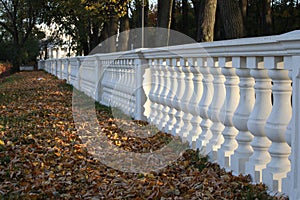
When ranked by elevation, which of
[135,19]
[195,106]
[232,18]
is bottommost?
[195,106]

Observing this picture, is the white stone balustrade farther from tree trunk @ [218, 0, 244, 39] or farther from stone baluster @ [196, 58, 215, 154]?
tree trunk @ [218, 0, 244, 39]

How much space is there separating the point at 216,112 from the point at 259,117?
1103 mm

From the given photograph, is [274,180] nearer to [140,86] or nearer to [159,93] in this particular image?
[159,93]

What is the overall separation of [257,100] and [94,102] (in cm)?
924

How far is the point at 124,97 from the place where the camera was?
405 inches

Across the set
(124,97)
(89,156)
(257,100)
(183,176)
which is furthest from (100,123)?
(257,100)

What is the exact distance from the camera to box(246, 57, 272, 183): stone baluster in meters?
4.20

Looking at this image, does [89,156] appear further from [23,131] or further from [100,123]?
[100,123]

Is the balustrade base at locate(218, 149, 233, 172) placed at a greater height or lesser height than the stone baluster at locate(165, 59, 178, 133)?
lesser

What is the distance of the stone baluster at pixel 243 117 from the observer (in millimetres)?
4516

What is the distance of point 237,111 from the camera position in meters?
4.67

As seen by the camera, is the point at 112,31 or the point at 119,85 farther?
the point at 112,31

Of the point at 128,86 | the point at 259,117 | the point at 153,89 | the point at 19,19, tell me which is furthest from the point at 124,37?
the point at 19,19

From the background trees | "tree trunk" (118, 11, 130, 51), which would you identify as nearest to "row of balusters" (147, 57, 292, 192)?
the background trees
